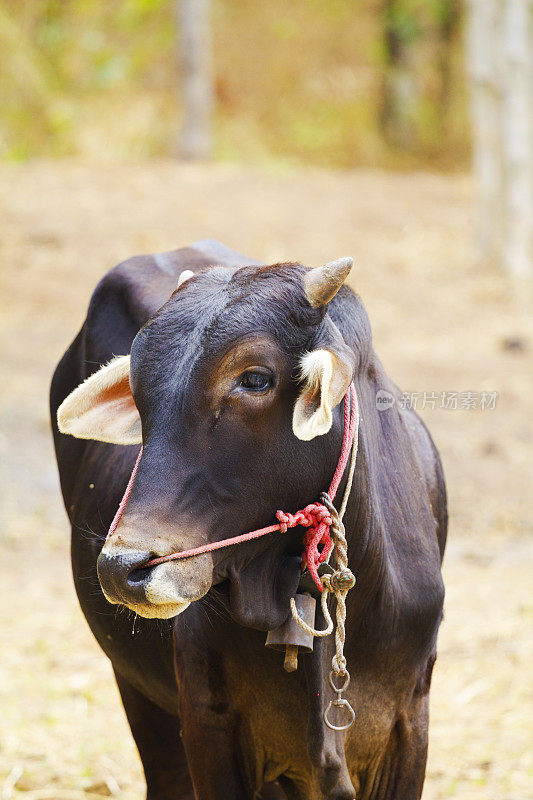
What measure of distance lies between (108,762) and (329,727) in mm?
2207

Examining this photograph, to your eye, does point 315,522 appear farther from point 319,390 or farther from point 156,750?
point 156,750

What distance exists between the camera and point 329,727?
99.3 inches

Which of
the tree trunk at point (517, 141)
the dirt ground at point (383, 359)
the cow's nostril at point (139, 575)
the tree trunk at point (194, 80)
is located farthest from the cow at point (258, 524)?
the tree trunk at point (194, 80)

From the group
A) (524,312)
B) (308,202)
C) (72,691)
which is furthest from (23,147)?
(72,691)

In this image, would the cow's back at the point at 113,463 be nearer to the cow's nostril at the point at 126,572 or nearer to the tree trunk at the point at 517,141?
the cow's nostril at the point at 126,572

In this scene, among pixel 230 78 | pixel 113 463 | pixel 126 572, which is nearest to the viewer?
pixel 126 572

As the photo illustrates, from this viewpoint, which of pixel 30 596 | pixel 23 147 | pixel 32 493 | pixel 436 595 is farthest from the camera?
pixel 23 147

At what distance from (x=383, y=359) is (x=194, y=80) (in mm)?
6330

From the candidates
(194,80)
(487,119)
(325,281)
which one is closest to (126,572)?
(325,281)

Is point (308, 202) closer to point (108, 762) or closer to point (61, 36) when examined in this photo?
point (61, 36)

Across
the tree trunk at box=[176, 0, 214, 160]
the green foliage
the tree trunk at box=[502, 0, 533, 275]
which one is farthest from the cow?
the green foliage

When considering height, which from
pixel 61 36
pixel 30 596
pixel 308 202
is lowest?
pixel 30 596

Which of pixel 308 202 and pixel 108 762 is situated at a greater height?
pixel 308 202

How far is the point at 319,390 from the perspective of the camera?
7.13 feet
